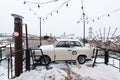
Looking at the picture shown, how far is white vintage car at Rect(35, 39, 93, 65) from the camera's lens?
12.5 m

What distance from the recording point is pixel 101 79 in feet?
27.0

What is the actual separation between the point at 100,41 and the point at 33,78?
1282 cm

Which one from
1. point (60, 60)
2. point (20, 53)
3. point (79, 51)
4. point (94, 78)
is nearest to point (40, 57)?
point (60, 60)

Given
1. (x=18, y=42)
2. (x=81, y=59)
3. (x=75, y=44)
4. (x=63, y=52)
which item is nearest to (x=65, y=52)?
(x=63, y=52)

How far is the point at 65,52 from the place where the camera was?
12758 mm

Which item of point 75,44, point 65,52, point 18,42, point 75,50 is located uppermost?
point 18,42

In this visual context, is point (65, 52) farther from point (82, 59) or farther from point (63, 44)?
point (82, 59)

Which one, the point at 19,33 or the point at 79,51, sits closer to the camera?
the point at 19,33

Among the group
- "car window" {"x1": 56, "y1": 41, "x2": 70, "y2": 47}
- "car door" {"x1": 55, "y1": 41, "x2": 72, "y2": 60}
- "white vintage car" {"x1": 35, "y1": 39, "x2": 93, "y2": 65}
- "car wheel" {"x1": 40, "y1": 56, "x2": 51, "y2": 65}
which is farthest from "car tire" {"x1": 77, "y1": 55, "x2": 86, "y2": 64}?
"car wheel" {"x1": 40, "y1": 56, "x2": 51, "y2": 65}

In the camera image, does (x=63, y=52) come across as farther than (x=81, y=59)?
No

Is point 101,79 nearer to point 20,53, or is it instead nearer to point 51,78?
point 51,78

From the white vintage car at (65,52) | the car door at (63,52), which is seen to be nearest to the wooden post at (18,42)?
the white vintage car at (65,52)

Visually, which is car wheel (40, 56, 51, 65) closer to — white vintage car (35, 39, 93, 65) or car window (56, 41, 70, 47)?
white vintage car (35, 39, 93, 65)

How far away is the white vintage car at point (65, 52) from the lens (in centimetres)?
1251
